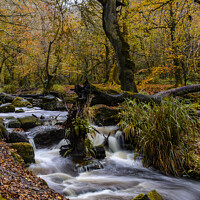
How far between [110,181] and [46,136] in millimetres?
3488

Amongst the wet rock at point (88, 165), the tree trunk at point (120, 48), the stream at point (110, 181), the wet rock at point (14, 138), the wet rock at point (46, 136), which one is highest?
the tree trunk at point (120, 48)

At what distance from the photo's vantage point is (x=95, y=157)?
5.25 m

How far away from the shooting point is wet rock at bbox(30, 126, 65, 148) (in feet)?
21.6

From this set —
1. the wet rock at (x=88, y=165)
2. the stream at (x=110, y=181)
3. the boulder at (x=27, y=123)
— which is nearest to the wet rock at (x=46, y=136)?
the boulder at (x=27, y=123)

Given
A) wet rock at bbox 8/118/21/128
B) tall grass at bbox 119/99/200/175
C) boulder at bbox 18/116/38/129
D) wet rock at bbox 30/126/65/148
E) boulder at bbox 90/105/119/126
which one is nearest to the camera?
tall grass at bbox 119/99/200/175

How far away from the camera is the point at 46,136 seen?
680 centimetres

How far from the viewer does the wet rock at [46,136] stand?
6588 mm

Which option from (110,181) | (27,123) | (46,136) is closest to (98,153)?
(110,181)

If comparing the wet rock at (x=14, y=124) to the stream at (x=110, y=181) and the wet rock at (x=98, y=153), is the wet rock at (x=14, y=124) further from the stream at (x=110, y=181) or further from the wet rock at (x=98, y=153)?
the wet rock at (x=98, y=153)

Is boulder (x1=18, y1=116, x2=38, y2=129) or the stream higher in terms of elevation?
boulder (x1=18, y1=116, x2=38, y2=129)

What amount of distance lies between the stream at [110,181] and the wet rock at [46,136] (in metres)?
1.00

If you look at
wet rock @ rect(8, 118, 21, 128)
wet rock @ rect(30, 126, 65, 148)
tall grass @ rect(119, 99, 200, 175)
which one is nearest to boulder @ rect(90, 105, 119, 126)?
wet rock @ rect(30, 126, 65, 148)

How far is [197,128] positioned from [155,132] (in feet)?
3.66

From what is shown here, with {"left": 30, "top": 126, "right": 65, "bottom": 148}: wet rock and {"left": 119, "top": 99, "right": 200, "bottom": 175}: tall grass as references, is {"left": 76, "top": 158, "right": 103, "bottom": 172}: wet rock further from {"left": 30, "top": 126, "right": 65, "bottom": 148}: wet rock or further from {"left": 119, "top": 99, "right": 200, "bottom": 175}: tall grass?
{"left": 30, "top": 126, "right": 65, "bottom": 148}: wet rock
